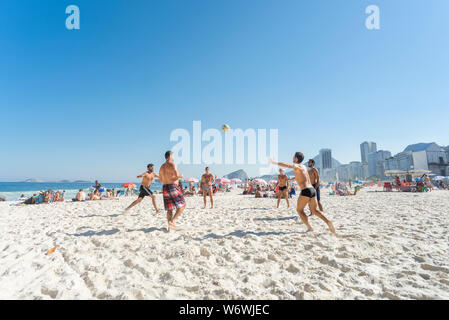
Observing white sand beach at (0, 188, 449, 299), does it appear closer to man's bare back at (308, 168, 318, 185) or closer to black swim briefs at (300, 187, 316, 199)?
black swim briefs at (300, 187, 316, 199)

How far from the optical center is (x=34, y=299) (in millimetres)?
1774

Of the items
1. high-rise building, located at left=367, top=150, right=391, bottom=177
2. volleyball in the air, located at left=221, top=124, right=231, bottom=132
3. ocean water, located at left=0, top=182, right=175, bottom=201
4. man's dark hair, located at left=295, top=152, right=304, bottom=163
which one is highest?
high-rise building, located at left=367, top=150, right=391, bottom=177

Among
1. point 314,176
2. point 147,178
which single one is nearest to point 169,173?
point 147,178

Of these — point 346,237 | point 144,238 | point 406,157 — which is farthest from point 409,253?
point 406,157

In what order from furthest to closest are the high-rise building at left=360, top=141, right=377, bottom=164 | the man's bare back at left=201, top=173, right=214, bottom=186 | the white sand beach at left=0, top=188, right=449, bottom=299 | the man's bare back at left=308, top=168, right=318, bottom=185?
the high-rise building at left=360, top=141, right=377, bottom=164 < the man's bare back at left=201, top=173, right=214, bottom=186 < the man's bare back at left=308, top=168, right=318, bottom=185 < the white sand beach at left=0, top=188, right=449, bottom=299

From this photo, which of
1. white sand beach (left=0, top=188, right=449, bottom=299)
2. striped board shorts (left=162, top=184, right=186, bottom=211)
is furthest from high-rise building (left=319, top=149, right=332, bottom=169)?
striped board shorts (left=162, top=184, right=186, bottom=211)

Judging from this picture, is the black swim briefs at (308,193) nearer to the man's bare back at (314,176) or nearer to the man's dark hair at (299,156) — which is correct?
the man's dark hair at (299,156)

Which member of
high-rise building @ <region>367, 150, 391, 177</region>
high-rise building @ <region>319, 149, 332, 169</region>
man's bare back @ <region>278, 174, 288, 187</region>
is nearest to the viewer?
man's bare back @ <region>278, 174, 288, 187</region>

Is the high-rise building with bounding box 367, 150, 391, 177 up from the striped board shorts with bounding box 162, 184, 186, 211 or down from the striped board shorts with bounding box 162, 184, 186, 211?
up

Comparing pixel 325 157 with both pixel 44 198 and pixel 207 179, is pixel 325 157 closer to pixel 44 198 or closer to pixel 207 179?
pixel 207 179

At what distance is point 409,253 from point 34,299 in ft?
14.7

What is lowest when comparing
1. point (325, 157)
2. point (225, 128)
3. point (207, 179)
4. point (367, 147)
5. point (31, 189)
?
point (31, 189)

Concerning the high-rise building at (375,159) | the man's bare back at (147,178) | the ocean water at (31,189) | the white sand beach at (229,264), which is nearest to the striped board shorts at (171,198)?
the white sand beach at (229,264)
